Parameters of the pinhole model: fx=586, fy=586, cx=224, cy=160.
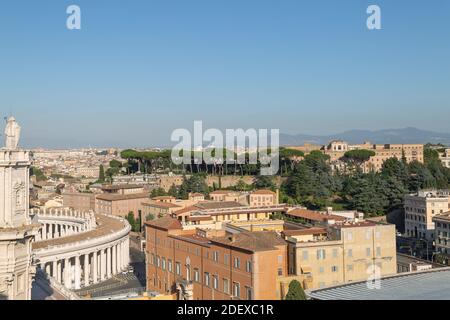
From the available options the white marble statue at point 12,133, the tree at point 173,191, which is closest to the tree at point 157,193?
the tree at point 173,191

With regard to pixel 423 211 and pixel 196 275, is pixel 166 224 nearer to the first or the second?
pixel 196 275

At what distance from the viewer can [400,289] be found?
15414 mm

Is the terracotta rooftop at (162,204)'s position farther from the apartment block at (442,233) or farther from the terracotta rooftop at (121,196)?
the apartment block at (442,233)

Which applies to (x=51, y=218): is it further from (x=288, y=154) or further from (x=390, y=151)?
(x=390, y=151)

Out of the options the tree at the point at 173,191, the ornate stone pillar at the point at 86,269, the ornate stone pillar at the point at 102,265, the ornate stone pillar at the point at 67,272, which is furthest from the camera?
the tree at the point at 173,191

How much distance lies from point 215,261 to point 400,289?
8.86m

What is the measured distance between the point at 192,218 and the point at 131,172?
187ft

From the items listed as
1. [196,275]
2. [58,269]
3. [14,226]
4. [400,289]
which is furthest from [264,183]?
[14,226]

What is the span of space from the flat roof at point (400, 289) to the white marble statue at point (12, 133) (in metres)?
9.11

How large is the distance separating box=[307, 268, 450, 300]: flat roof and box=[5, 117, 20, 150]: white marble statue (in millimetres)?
9111

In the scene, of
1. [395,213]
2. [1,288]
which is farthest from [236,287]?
[395,213]

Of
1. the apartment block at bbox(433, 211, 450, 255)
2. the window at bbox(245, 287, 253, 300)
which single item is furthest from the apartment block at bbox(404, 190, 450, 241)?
the window at bbox(245, 287, 253, 300)

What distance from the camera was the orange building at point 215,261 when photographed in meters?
20.6

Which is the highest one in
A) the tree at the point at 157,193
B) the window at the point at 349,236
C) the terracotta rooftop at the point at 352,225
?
the terracotta rooftop at the point at 352,225
